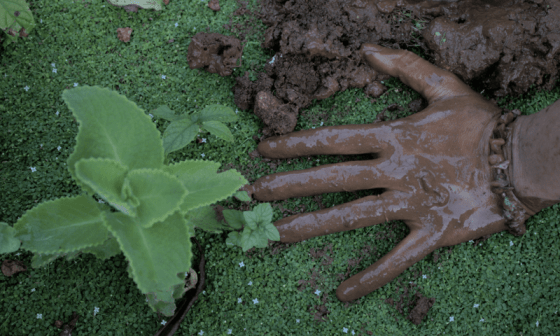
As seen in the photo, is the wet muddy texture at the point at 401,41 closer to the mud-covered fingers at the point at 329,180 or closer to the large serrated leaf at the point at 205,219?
the mud-covered fingers at the point at 329,180

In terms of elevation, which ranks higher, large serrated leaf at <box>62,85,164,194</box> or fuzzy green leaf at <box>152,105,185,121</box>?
large serrated leaf at <box>62,85,164,194</box>

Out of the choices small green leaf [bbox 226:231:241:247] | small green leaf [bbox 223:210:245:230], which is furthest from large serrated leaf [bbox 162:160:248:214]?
small green leaf [bbox 226:231:241:247]

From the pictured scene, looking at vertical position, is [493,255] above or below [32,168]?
below

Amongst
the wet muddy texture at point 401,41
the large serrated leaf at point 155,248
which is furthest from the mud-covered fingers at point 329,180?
the large serrated leaf at point 155,248

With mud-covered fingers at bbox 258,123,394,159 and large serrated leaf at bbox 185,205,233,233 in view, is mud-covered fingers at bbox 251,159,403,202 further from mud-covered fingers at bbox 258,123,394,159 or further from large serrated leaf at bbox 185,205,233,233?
large serrated leaf at bbox 185,205,233,233

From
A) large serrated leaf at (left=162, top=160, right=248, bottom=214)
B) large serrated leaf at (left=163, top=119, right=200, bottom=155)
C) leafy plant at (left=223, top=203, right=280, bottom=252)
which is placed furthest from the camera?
leafy plant at (left=223, top=203, right=280, bottom=252)

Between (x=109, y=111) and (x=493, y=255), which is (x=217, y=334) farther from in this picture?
(x=493, y=255)

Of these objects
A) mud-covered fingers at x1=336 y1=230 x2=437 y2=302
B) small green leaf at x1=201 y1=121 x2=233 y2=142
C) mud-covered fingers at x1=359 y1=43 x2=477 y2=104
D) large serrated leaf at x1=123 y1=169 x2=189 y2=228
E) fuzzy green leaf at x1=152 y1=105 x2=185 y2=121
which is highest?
mud-covered fingers at x1=359 y1=43 x2=477 y2=104

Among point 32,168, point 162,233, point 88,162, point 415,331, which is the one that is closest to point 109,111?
point 88,162

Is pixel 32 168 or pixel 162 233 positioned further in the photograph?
pixel 32 168
